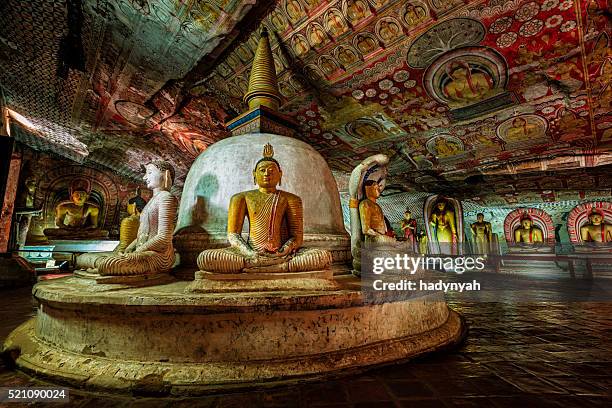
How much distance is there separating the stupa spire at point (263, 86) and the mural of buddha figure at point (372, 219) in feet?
6.87

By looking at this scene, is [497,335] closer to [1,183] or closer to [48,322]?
[48,322]

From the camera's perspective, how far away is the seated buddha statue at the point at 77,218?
42.1 ft

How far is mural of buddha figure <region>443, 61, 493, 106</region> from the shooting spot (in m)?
6.04

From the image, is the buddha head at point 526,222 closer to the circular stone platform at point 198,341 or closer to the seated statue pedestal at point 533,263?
the seated statue pedestal at point 533,263

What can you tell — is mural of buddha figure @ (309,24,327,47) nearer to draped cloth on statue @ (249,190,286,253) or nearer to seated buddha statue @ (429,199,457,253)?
draped cloth on statue @ (249,190,286,253)

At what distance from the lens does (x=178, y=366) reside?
65.7 inches

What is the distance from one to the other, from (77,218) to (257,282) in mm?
15257

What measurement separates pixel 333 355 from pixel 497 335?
187 cm

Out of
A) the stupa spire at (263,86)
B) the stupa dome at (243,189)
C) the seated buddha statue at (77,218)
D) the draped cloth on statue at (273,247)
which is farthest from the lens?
the seated buddha statue at (77,218)

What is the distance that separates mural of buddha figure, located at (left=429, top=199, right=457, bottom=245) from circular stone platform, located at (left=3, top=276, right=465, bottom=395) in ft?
35.6

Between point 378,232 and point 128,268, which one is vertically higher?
point 378,232

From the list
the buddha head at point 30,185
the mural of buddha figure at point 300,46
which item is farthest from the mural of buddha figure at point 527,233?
the buddha head at point 30,185

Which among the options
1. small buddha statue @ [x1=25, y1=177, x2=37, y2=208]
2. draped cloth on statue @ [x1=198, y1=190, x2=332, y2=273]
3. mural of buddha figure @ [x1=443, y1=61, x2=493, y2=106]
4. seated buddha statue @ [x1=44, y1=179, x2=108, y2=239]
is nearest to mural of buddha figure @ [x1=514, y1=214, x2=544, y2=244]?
mural of buddha figure @ [x1=443, y1=61, x2=493, y2=106]

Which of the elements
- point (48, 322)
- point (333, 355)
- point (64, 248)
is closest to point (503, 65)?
point (333, 355)
